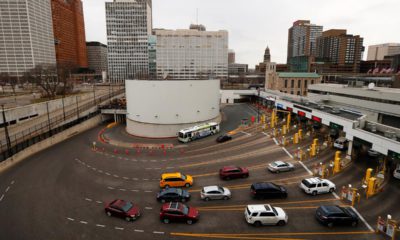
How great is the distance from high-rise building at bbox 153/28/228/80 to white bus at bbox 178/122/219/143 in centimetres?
14837

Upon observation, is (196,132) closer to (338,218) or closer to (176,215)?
(176,215)

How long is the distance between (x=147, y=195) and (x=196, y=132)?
19979 mm

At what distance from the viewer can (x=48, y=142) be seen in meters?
38.1

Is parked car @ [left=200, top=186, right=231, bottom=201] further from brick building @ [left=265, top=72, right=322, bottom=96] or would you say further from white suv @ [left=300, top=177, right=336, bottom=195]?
brick building @ [left=265, top=72, right=322, bottom=96]

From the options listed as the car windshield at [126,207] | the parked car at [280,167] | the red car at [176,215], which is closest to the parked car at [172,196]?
the red car at [176,215]

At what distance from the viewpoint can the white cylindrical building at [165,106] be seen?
4328 centimetres

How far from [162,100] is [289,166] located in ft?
86.2

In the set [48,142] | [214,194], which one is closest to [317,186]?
[214,194]

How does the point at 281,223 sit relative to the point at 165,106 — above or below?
below

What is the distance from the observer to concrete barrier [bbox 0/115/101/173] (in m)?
29.7

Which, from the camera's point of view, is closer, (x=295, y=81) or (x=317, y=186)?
(x=317, y=186)

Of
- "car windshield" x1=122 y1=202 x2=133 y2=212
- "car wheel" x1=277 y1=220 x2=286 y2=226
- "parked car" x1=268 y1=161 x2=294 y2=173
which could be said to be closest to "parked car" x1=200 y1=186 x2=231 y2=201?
"car wheel" x1=277 y1=220 x2=286 y2=226

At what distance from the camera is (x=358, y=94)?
5278cm

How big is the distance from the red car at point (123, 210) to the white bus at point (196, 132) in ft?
69.0
